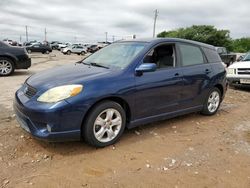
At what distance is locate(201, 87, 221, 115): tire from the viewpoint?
5.88 m

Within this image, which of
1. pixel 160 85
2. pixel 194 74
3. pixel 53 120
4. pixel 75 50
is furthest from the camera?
pixel 75 50

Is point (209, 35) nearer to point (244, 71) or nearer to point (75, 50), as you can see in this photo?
point (75, 50)

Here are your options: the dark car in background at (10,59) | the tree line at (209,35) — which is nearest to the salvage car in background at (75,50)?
the tree line at (209,35)

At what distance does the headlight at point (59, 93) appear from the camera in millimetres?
3742

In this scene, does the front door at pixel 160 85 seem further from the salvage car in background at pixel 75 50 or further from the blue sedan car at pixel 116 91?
the salvage car in background at pixel 75 50

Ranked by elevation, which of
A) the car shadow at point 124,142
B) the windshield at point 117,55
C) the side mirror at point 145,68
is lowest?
the car shadow at point 124,142

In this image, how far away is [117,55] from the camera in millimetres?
4926

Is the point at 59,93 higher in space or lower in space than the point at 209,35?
lower

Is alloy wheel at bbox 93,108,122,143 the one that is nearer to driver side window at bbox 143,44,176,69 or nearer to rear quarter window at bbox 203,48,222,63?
driver side window at bbox 143,44,176,69

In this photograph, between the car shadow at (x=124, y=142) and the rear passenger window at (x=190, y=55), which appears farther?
the rear passenger window at (x=190, y=55)

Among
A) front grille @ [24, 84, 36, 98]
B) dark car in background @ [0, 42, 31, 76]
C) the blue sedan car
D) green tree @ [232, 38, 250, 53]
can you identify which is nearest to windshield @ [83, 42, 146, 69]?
the blue sedan car

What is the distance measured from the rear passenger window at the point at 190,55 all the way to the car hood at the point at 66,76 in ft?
5.44

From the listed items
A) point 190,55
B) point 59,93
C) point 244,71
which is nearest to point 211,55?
point 190,55

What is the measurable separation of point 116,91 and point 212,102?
2749 mm
